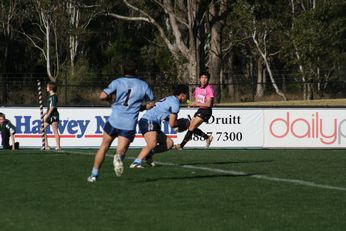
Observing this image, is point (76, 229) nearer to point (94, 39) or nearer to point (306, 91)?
point (306, 91)

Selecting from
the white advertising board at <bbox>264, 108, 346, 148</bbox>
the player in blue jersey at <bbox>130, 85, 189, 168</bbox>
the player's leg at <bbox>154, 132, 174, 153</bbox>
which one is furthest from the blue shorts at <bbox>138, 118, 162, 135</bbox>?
the white advertising board at <bbox>264, 108, 346, 148</bbox>

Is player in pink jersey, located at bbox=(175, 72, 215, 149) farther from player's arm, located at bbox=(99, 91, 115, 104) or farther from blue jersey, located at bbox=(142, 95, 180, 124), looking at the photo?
player's arm, located at bbox=(99, 91, 115, 104)

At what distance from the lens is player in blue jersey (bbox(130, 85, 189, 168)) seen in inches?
640

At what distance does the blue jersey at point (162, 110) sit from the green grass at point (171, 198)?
0.90 m

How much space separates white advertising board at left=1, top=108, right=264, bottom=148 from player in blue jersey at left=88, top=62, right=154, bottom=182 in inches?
528

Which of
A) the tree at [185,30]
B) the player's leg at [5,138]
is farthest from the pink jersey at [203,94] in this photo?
the tree at [185,30]

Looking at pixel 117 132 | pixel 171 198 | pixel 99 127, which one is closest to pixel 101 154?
pixel 117 132

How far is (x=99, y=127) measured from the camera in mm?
27125

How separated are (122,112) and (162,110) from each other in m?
3.70

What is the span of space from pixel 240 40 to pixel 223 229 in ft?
192

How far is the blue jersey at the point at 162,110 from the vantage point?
55.2 ft

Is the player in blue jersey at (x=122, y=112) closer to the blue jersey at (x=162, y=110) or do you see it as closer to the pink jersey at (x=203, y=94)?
the blue jersey at (x=162, y=110)

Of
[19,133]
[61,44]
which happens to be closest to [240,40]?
[61,44]

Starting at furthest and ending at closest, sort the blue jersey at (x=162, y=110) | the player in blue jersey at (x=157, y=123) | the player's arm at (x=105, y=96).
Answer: the blue jersey at (x=162, y=110) → the player in blue jersey at (x=157, y=123) → the player's arm at (x=105, y=96)
